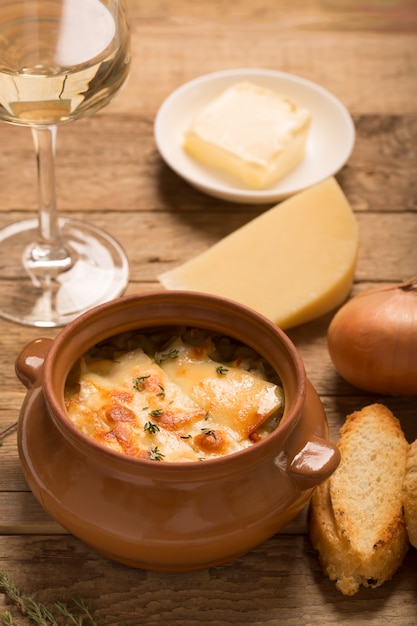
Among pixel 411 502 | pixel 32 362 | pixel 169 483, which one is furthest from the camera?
pixel 32 362

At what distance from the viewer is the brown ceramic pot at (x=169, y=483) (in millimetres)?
1468

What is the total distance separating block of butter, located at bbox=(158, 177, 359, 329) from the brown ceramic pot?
49 cm

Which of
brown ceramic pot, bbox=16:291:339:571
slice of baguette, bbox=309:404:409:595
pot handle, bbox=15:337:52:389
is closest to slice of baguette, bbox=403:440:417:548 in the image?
slice of baguette, bbox=309:404:409:595

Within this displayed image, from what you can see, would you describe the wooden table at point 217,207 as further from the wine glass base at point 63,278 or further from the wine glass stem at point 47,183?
the wine glass stem at point 47,183

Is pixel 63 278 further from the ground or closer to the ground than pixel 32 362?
closer to the ground

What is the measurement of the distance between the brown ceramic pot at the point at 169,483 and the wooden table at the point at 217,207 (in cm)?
9

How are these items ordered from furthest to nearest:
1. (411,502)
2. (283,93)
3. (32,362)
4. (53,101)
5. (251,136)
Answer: (283,93), (251,136), (53,101), (32,362), (411,502)

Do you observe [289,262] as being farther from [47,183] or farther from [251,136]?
[47,183]

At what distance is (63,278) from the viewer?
226 cm

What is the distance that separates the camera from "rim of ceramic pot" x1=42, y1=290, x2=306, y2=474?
1.50 m

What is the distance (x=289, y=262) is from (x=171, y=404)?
679 mm

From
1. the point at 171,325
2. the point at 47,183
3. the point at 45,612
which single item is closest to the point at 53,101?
the point at 47,183

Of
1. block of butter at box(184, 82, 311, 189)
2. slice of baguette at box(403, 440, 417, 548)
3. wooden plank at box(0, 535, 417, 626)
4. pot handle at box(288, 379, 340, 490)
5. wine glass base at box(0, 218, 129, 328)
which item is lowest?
wooden plank at box(0, 535, 417, 626)

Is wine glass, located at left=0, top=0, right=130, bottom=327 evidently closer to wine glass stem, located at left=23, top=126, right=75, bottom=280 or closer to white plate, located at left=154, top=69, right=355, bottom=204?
wine glass stem, located at left=23, top=126, right=75, bottom=280
